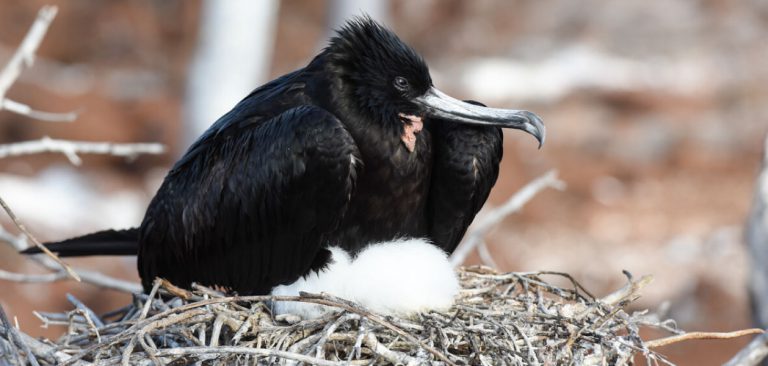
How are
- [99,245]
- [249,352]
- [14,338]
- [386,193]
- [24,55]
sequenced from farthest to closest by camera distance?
[24,55], [99,245], [386,193], [14,338], [249,352]

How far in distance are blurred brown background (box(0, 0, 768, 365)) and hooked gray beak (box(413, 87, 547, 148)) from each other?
15.9 feet

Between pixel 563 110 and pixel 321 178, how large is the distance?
21.4 feet

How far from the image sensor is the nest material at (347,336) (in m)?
2.22

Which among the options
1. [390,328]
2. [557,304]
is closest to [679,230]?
[557,304]

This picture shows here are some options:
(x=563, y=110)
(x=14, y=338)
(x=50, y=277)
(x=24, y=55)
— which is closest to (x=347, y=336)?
(x=14, y=338)

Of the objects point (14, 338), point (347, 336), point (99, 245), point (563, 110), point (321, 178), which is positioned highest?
point (563, 110)

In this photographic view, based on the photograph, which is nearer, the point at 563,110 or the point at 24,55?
the point at 24,55

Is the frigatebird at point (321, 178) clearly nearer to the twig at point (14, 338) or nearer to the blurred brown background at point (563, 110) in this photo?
the twig at point (14, 338)

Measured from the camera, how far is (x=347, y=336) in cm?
228

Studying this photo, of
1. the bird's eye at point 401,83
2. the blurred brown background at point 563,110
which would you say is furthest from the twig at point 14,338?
the blurred brown background at point 563,110

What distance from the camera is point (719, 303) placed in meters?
7.20

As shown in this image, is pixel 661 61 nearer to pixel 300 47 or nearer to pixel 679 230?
pixel 679 230

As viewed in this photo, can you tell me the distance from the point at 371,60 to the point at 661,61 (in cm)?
653

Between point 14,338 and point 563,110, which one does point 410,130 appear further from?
point 563,110
